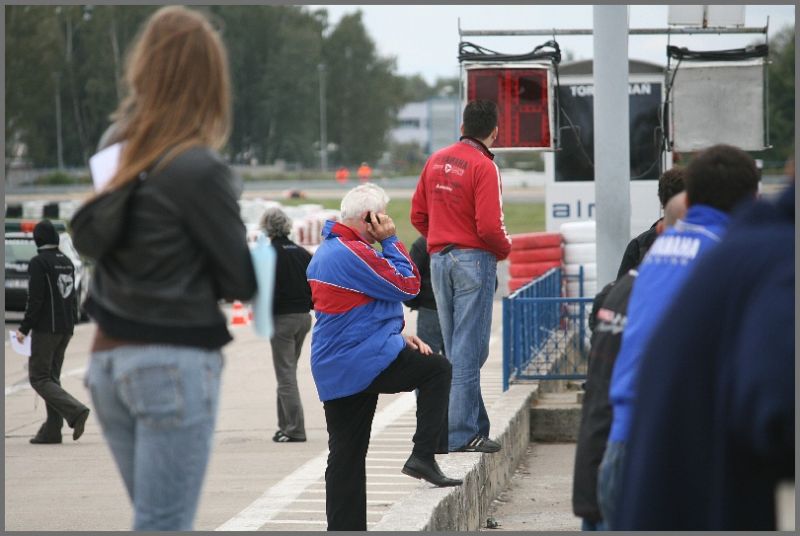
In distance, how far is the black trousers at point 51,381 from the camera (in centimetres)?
1210

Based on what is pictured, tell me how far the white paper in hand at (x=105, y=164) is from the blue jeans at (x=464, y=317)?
14.4ft

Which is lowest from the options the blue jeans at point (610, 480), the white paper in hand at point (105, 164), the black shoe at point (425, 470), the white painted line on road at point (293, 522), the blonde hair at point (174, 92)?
the white painted line on road at point (293, 522)

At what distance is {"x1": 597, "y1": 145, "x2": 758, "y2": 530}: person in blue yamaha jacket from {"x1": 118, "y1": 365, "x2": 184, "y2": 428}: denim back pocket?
1.07 meters

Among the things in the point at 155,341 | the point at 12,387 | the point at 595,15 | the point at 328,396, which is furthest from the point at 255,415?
the point at 155,341

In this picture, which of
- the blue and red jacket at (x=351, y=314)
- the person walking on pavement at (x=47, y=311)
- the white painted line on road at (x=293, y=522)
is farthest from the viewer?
the person walking on pavement at (x=47, y=311)

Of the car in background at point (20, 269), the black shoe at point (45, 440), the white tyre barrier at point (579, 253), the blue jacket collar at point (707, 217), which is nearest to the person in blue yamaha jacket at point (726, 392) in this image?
the blue jacket collar at point (707, 217)

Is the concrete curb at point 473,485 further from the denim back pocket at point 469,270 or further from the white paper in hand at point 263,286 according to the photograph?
the white paper in hand at point 263,286

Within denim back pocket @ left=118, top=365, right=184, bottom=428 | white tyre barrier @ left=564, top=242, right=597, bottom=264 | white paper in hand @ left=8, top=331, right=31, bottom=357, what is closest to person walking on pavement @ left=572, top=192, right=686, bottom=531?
denim back pocket @ left=118, top=365, right=184, bottom=428

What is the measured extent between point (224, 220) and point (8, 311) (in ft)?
74.2

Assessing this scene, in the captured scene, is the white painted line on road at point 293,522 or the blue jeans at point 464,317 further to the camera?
the blue jeans at point 464,317

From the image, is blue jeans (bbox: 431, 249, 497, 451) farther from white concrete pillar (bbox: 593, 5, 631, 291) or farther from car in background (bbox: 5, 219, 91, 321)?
car in background (bbox: 5, 219, 91, 321)

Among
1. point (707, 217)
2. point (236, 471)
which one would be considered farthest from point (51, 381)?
point (707, 217)

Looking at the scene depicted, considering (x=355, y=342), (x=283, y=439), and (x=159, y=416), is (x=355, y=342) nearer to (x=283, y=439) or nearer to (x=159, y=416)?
(x=159, y=416)

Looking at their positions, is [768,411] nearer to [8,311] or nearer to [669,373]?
[669,373]
